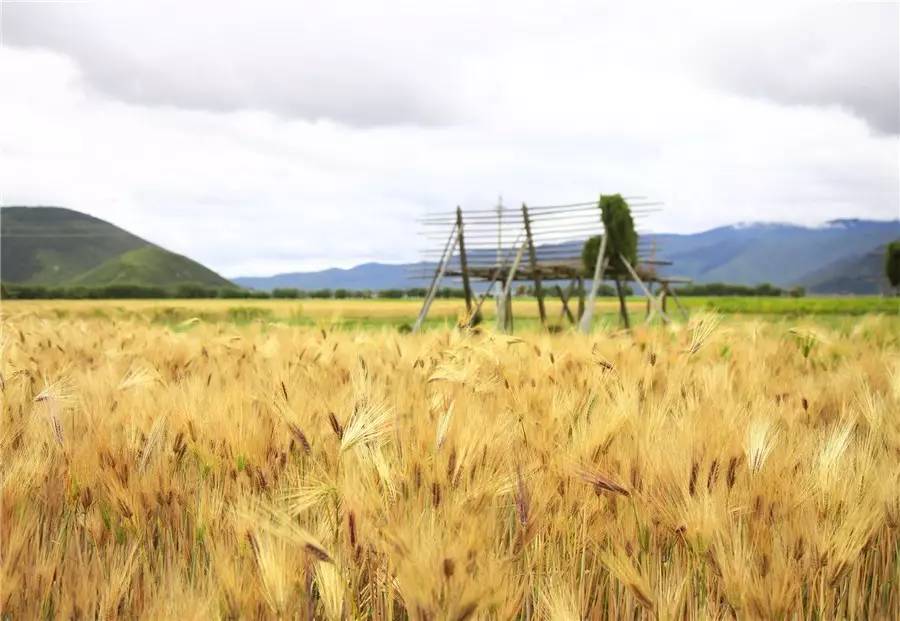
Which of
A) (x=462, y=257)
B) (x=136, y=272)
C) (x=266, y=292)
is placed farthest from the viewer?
(x=136, y=272)

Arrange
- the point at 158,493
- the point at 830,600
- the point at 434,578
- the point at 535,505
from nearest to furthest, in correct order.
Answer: the point at 434,578
the point at 830,600
the point at 535,505
the point at 158,493

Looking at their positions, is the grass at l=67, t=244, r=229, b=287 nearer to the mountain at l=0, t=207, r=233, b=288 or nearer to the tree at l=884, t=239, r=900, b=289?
the mountain at l=0, t=207, r=233, b=288

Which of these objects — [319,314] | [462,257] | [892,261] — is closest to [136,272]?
[892,261]

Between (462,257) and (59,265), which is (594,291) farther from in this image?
(59,265)

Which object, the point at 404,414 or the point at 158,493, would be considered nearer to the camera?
the point at 158,493

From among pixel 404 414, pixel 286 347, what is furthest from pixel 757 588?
pixel 286 347

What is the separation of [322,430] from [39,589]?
885 millimetres

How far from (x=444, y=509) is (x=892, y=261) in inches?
2776

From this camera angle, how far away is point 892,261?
59031 millimetres

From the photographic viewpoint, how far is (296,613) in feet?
3.17

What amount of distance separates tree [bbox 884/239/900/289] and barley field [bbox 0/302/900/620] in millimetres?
68062

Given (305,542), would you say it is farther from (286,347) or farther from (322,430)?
(286,347)

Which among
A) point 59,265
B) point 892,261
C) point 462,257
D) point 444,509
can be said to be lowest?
point 444,509

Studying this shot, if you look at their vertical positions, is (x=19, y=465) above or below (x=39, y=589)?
above
